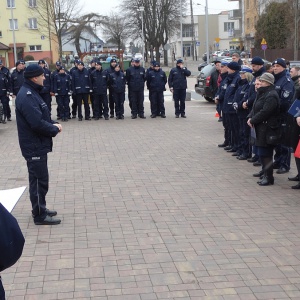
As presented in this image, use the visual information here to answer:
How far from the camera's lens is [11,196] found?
7.73 m

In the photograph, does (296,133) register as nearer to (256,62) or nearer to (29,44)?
(256,62)

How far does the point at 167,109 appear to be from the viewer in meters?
20.1

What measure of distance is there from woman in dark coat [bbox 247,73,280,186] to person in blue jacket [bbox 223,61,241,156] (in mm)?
2380

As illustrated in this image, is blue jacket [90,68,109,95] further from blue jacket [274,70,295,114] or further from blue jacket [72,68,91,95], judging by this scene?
blue jacket [274,70,295,114]

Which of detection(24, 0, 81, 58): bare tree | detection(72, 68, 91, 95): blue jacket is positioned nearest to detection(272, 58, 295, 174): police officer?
detection(72, 68, 91, 95): blue jacket

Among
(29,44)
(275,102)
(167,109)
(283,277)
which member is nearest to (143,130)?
(167,109)

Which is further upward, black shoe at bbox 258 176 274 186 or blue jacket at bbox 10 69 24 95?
blue jacket at bbox 10 69 24 95

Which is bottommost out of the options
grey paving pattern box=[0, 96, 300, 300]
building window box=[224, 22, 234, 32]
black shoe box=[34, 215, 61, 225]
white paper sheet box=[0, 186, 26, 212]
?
grey paving pattern box=[0, 96, 300, 300]

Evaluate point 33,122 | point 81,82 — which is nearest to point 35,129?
point 33,122

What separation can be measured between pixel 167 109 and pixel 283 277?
1528 centimetres

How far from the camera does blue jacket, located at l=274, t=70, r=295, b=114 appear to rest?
8680mm

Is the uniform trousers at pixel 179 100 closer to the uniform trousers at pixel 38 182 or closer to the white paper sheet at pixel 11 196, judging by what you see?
the white paper sheet at pixel 11 196

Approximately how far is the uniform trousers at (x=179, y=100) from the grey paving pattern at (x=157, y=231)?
5584mm

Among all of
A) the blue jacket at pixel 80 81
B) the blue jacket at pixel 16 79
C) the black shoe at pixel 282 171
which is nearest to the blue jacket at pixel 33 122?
the black shoe at pixel 282 171
